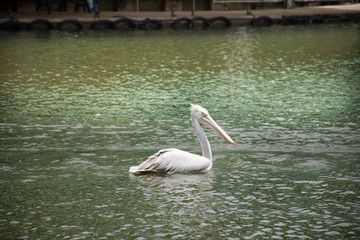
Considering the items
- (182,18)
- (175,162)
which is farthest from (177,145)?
(182,18)

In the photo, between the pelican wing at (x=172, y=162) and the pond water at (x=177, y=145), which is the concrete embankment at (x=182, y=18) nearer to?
the pond water at (x=177, y=145)

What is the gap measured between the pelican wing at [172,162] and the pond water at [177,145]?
0.48ft

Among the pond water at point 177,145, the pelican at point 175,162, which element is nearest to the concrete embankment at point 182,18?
the pond water at point 177,145

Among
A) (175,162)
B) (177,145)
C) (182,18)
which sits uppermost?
(182,18)

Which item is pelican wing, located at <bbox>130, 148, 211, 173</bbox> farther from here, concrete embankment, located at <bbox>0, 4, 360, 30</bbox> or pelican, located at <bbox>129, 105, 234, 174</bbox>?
concrete embankment, located at <bbox>0, 4, 360, 30</bbox>

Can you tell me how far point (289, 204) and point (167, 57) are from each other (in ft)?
38.4

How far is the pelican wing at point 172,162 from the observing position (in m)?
7.90

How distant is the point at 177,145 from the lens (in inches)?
368

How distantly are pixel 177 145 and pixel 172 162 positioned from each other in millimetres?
1406

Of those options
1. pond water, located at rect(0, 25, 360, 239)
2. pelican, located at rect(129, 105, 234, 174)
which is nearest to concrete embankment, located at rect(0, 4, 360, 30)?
pond water, located at rect(0, 25, 360, 239)

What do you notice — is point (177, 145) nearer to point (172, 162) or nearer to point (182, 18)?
point (172, 162)

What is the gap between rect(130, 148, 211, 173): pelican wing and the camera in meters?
7.90

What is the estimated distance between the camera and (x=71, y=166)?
8.40 metres

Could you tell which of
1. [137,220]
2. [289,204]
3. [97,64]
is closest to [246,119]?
[289,204]
